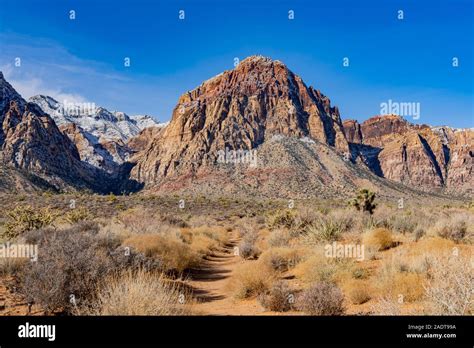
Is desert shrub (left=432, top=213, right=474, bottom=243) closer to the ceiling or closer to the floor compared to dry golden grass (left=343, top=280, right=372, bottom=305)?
closer to the ceiling

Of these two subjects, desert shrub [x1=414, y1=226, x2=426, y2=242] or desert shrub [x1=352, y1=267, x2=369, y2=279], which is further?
desert shrub [x1=414, y1=226, x2=426, y2=242]

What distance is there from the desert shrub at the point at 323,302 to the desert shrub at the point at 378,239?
7395mm

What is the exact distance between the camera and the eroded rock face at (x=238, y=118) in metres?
121

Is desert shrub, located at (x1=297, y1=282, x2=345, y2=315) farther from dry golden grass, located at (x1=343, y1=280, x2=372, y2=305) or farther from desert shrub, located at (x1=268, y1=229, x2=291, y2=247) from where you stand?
desert shrub, located at (x1=268, y1=229, x2=291, y2=247)

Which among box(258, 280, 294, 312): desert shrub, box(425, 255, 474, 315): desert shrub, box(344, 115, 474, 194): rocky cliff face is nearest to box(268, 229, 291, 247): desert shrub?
box(258, 280, 294, 312): desert shrub

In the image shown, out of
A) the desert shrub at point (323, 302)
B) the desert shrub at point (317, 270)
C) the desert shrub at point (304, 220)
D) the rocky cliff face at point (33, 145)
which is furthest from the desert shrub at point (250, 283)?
the rocky cliff face at point (33, 145)

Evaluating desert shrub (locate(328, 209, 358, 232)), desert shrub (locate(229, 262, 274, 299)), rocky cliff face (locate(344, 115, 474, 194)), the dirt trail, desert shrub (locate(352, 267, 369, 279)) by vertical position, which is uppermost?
rocky cliff face (locate(344, 115, 474, 194))

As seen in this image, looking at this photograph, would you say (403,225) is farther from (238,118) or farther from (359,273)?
(238,118)

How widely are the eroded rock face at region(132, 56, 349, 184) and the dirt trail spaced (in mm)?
91491

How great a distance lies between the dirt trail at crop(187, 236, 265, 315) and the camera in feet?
32.3

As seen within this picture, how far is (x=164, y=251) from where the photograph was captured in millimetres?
14539

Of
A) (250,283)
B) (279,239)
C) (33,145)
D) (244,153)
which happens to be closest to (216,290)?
(250,283)

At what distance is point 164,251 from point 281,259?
4.30 meters
